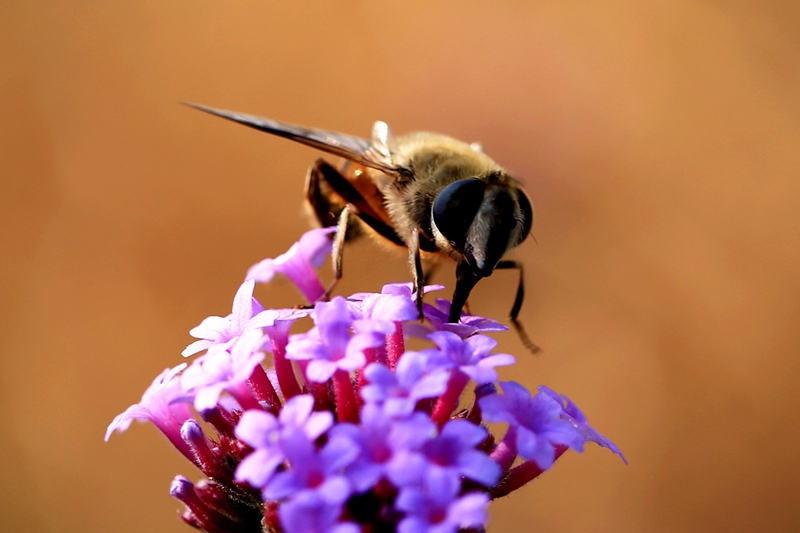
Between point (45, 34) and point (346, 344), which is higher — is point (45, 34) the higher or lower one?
the higher one

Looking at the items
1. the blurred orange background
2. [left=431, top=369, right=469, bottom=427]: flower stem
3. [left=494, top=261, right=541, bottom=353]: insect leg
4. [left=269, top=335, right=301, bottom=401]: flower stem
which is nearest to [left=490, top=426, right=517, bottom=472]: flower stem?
[left=431, top=369, right=469, bottom=427]: flower stem

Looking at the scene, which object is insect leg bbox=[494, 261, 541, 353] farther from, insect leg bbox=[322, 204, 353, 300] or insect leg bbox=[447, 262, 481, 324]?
insect leg bbox=[322, 204, 353, 300]

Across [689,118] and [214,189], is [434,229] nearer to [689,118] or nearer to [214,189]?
[214,189]

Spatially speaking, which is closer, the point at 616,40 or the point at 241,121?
the point at 241,121

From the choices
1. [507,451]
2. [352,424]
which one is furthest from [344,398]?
[507,451]

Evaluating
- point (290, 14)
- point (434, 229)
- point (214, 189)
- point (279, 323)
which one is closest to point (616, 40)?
point (290, 14)

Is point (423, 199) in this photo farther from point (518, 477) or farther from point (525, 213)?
point (518, 477)

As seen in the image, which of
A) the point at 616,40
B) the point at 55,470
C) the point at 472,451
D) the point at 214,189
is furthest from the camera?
the point at 616,40
